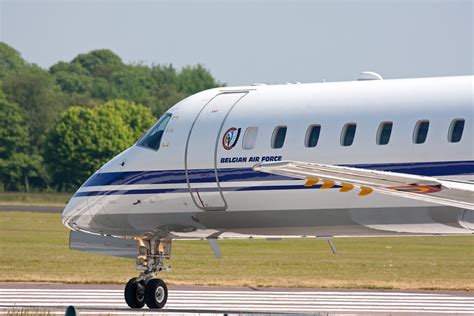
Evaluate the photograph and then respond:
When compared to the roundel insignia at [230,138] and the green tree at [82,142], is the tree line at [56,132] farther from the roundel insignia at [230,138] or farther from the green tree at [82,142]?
the roundel insignia at [230,138]

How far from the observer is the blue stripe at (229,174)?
25.9 m

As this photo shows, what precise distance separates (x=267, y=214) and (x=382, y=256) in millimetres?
23380

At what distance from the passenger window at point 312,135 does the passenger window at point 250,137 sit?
1.30m

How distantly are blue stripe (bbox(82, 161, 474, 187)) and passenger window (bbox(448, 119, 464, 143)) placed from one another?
43 cm

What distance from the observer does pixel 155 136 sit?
1217 inches

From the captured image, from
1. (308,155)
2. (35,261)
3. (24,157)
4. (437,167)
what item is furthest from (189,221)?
(24,157)

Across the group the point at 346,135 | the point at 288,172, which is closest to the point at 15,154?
the point at 346,135

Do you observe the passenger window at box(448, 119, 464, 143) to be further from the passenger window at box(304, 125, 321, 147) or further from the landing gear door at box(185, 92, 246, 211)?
the landing gear door at box(185, 92, 246, 211)

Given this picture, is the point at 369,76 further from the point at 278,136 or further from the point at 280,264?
the point at 280,264

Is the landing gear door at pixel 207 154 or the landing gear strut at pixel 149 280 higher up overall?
the landing gear door at pixel 207 154

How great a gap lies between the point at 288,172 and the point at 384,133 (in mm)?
3414

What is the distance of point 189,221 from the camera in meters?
30.1

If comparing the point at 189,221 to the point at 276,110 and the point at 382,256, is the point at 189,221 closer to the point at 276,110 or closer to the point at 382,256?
the point at 276,110

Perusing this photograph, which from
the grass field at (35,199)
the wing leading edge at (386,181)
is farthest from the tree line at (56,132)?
the wing leading edge at (386,181)
